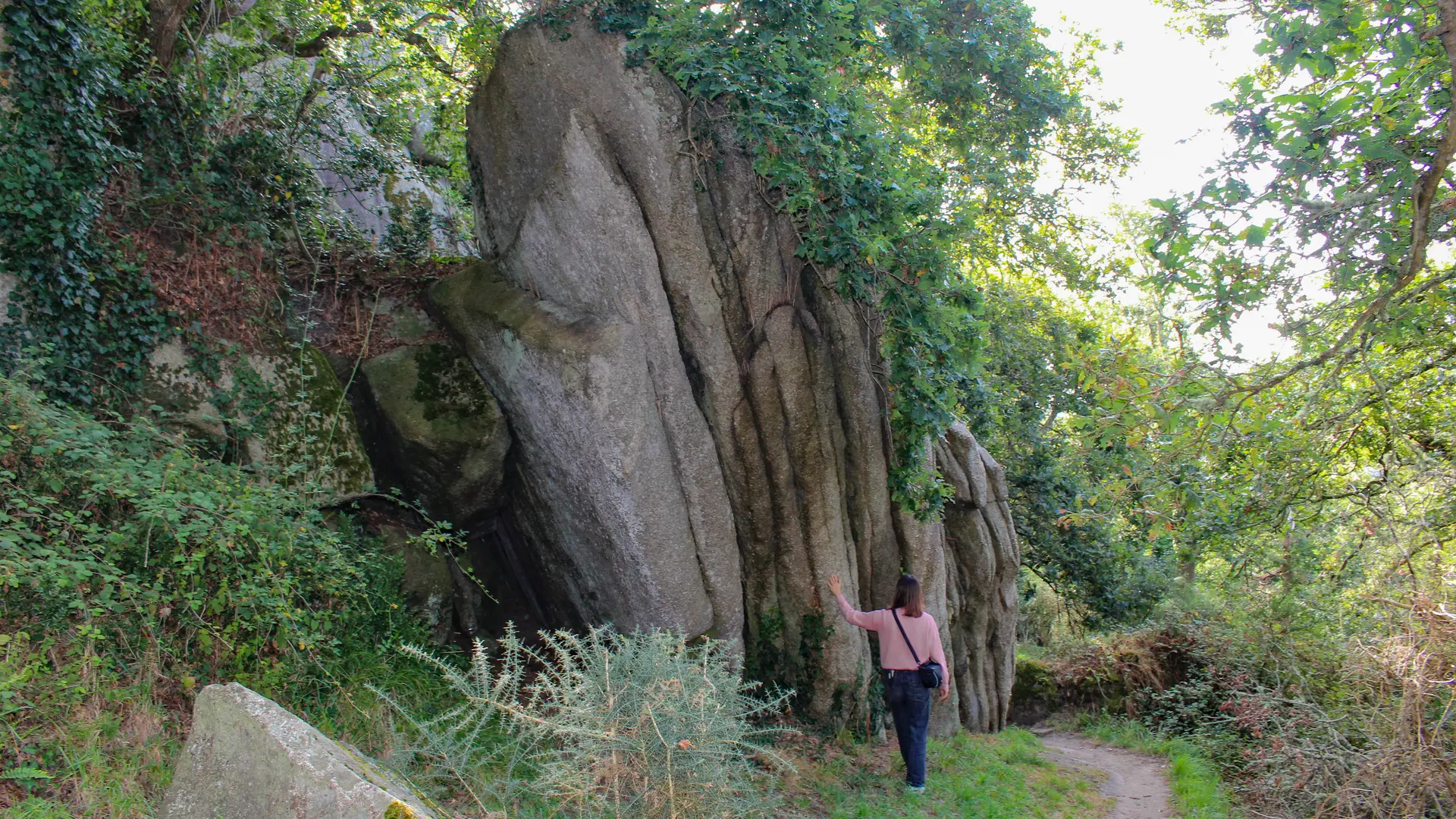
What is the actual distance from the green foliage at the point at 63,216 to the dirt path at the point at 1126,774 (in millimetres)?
9627

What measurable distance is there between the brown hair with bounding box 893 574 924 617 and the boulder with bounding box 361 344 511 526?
402 cm

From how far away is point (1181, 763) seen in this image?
32.9 ft

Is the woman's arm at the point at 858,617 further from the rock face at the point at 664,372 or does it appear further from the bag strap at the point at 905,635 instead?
the rock face at the point at 664,372

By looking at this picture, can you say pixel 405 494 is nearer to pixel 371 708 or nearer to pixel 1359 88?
pixel 371 708

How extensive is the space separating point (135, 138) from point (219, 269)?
4.97ft

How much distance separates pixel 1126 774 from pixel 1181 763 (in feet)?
2.00

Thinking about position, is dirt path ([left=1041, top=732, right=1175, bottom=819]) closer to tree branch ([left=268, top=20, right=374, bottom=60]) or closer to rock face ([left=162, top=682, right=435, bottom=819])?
rock face ([left=162, top=682, right=435, bottom=819])

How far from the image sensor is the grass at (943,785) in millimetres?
7167

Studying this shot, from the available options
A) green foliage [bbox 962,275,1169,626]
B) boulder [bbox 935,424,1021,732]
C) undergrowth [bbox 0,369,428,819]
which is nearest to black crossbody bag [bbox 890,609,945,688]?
boulder [bbox 935,424,1021,732]

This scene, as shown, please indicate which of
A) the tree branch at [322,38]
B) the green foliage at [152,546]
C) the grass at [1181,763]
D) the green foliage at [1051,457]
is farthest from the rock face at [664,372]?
the green foliage at [1051,457]

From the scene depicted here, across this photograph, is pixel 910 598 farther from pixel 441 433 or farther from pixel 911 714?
pixel 441 433

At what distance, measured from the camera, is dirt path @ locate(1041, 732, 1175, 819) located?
854cm

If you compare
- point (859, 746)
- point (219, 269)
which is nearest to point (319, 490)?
point (219, 269)

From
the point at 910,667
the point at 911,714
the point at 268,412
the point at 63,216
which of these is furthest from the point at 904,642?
the point at 63,216
